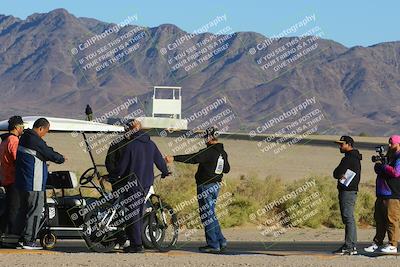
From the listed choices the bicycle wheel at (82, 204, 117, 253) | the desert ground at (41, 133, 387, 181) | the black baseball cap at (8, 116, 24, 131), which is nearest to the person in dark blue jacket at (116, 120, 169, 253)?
the bicycle wheel at (82, 204, 117, 253)

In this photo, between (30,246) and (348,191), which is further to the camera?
(348,191)

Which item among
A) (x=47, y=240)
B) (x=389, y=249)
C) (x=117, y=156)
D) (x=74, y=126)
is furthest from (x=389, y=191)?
(x=47, y=240)

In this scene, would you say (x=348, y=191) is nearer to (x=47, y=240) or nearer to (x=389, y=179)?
(x=389, y=179)

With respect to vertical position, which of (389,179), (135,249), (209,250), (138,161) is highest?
(138,161)

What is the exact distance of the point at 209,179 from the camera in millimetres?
15414

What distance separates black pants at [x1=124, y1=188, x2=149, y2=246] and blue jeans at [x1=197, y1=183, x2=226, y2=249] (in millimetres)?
928

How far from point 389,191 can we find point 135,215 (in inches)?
135

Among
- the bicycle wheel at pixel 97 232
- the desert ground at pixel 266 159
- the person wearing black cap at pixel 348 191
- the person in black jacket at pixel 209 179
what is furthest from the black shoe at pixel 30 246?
the desert ground at pixel 266 159

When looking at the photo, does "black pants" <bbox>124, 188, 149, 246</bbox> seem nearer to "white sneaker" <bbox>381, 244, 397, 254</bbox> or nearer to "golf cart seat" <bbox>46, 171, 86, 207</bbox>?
"golf cart seat" <bbox>46, 171, 86, 207</bbox>

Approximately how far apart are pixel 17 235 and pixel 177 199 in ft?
27.1

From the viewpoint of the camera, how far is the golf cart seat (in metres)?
15.0

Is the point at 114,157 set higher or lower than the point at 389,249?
higher

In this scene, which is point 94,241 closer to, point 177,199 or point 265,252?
point 265,252

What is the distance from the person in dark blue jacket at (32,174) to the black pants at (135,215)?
107 centimetres
